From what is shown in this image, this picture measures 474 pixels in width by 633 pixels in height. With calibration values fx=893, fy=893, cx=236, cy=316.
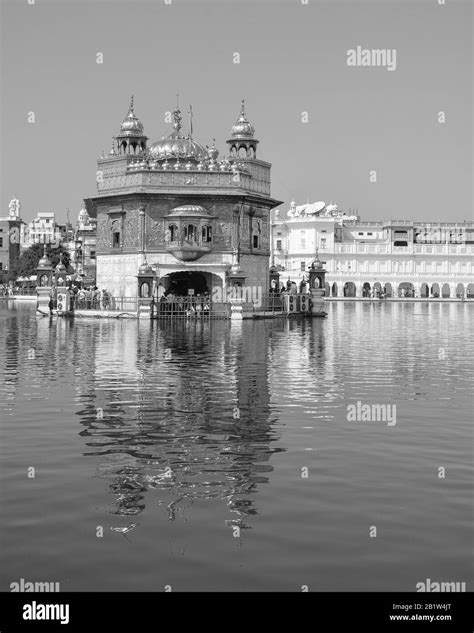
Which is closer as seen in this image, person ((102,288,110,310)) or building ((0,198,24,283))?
person ((102,288,110,310))

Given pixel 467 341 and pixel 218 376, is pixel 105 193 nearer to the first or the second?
pixel 467 341

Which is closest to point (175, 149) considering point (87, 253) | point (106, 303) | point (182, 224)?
point (182, 224)

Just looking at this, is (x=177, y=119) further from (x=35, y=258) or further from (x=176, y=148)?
(x=35, y=258)

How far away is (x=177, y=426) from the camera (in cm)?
1384

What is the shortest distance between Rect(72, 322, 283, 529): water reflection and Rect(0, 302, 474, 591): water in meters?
0.04

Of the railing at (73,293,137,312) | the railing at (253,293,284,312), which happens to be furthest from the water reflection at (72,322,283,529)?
the railing at (253,293,284,312)

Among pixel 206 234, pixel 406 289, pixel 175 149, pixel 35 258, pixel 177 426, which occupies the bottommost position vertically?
pixel 177 426

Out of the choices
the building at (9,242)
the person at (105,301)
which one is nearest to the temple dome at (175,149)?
the person at (105,301)

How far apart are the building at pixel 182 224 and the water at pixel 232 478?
27783 mm

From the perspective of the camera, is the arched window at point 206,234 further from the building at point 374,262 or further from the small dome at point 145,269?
the building at point 374,262

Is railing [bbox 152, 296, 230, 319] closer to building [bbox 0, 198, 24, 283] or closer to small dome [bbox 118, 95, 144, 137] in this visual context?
small dome [bbox 118, 95, 144, 137]

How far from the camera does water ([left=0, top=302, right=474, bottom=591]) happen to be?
775 centimetres

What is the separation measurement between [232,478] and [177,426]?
3.41 meters

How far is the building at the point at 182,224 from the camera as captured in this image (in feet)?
163
